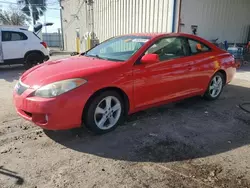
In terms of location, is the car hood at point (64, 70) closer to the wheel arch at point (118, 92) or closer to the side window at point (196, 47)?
the wheel arch at point (118, 92)

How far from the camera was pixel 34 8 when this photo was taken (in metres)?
42.0

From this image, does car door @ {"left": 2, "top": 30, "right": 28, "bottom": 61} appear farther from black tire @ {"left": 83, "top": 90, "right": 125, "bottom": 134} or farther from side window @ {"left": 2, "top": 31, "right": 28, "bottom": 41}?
black tire @ {"left": 83, "top": 90, "right": 125, "bottom": 134}

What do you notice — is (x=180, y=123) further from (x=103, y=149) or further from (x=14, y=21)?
(x=14, y=21)

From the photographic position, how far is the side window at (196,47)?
459cm

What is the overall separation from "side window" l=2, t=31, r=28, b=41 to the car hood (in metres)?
6.26

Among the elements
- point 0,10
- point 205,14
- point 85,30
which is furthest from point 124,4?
point 0,10

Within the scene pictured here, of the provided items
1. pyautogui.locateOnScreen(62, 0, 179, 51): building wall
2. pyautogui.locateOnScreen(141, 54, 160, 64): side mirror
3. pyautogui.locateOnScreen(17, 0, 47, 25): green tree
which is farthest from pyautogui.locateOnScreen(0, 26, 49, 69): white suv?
pyautogui.locateOnScreen(17, 0, 47, 25): green tree

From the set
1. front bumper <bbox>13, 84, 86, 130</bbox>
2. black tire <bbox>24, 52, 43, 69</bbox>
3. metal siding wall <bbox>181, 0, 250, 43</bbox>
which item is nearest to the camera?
front bumper <bbox>13, 84, 86, 130</bbox>

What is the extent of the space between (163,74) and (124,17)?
8122 millimetres

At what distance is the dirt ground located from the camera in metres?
2.46

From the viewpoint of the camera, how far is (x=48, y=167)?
8.71ft

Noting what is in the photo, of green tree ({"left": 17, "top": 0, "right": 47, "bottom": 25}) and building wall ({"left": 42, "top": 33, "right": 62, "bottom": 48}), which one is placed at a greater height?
green tree ({"left": 17, "top": 0, "right": 47, "bottom": 25})

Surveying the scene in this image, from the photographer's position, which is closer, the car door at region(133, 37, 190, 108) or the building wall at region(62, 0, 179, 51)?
the car door at region(133, 37, 190, 108)

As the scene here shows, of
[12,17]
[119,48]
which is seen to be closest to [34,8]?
[12,17]
